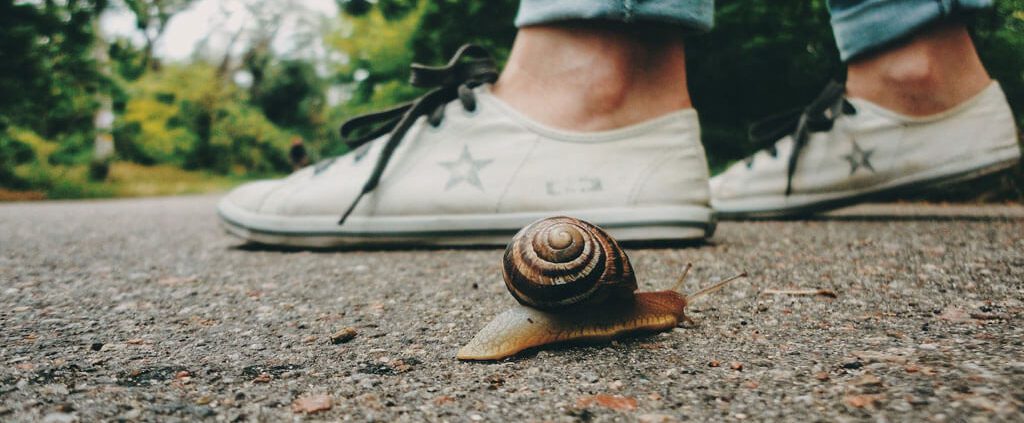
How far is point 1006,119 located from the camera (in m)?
1.90

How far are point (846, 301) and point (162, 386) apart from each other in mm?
902

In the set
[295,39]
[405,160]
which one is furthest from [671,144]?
[295,39]

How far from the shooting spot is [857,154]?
2.03 metres

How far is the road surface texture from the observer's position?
640 mm

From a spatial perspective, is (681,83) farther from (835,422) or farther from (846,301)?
(835,422)

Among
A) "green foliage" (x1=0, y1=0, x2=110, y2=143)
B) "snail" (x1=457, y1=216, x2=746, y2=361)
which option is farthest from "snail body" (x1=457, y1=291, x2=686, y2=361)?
"green foliage" (x1=0, y1=0, x2=110, y2=143)

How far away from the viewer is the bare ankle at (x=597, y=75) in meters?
1.57

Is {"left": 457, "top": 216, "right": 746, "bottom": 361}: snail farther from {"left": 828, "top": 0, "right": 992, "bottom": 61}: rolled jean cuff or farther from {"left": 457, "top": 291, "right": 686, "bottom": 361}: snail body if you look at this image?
{"left": 828, "top": 0, "right": 992, "bottom": 61}: rolled jean cuff

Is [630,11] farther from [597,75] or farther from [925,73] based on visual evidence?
[925,73]

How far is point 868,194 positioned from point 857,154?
13cm

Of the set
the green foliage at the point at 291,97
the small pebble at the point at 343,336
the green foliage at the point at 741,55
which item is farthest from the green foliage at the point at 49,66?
the green foliage at the point at 291,97

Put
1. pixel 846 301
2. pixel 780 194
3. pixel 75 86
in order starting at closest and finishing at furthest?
1. pixel 846 301
2. pixel 780 194
3. pixel 75 86

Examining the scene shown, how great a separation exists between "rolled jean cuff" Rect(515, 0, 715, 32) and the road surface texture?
52 centimetres

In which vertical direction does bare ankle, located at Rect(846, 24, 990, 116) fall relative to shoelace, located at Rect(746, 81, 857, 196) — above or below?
above
